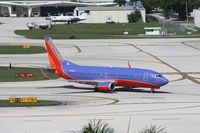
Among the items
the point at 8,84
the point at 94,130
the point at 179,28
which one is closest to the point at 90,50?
the point at 8,84

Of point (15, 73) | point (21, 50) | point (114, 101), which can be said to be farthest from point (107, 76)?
point (21, 50)

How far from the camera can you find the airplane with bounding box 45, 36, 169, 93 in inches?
2904

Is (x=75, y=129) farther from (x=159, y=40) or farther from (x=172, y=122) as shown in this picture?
(x=159, y=40)

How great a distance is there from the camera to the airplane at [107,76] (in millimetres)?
73750

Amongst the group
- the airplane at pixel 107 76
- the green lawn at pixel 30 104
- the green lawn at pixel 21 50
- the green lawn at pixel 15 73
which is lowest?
the green lawn at pixel 21 50

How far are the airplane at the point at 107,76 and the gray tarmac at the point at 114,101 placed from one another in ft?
3.42

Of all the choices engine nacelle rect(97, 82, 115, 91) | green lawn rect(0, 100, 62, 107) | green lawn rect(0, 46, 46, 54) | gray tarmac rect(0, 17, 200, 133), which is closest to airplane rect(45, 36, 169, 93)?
engine nacelle rect(97, 82, 115, 91)

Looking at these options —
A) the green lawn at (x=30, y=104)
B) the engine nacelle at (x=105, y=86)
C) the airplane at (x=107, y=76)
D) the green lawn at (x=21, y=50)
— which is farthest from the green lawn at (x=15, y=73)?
the green lawn at (x=21, y=50)

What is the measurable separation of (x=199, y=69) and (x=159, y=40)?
58850mm

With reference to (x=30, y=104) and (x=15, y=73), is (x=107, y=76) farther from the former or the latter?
(x=15, y=73)

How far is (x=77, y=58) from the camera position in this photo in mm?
119062

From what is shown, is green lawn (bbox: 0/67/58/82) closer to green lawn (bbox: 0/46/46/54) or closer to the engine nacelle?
the engine nacelle

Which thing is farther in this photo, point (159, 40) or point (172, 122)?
point (159, 40)

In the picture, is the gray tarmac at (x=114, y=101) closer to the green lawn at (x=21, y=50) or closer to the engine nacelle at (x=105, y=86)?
the engine nacelle at (x=105, y=86)
